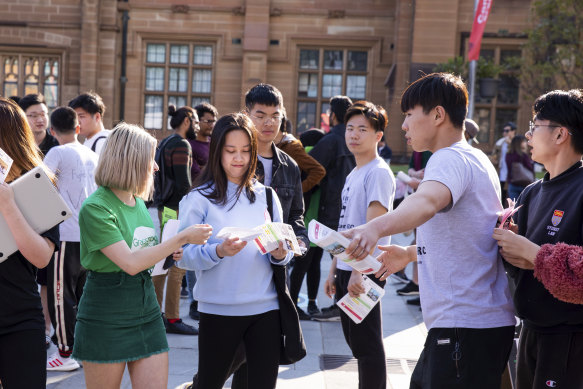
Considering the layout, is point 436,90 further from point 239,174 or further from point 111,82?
point 111,82

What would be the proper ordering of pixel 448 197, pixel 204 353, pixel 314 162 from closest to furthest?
pixel 448 197, pixel 204 353, pixel 314 162

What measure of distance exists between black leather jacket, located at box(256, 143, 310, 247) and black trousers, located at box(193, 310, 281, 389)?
0.97m

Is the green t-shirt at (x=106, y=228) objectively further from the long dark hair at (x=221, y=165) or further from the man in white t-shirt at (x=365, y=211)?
the man in white t-shirt at (x=365, y=211)

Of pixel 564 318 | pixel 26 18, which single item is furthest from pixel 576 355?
pixel 26 18

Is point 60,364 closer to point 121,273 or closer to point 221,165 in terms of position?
point 121,273

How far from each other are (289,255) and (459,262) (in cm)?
94

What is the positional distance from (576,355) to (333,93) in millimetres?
16460

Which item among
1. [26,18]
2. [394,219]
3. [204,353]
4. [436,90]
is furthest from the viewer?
[26,18]

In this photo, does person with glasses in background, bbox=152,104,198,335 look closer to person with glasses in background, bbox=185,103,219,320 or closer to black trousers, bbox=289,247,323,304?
Result: person with glasses in background, bbox=185,103,219,320

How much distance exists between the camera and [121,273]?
3.03 metres

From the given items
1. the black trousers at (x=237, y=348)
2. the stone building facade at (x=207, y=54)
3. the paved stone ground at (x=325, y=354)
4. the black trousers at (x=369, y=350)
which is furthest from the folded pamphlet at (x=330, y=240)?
the stone building facade at (x=207, y=54)

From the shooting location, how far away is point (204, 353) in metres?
3.11

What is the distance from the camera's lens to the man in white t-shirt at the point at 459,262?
8.02ft

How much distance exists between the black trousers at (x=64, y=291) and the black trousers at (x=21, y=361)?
218 cm
